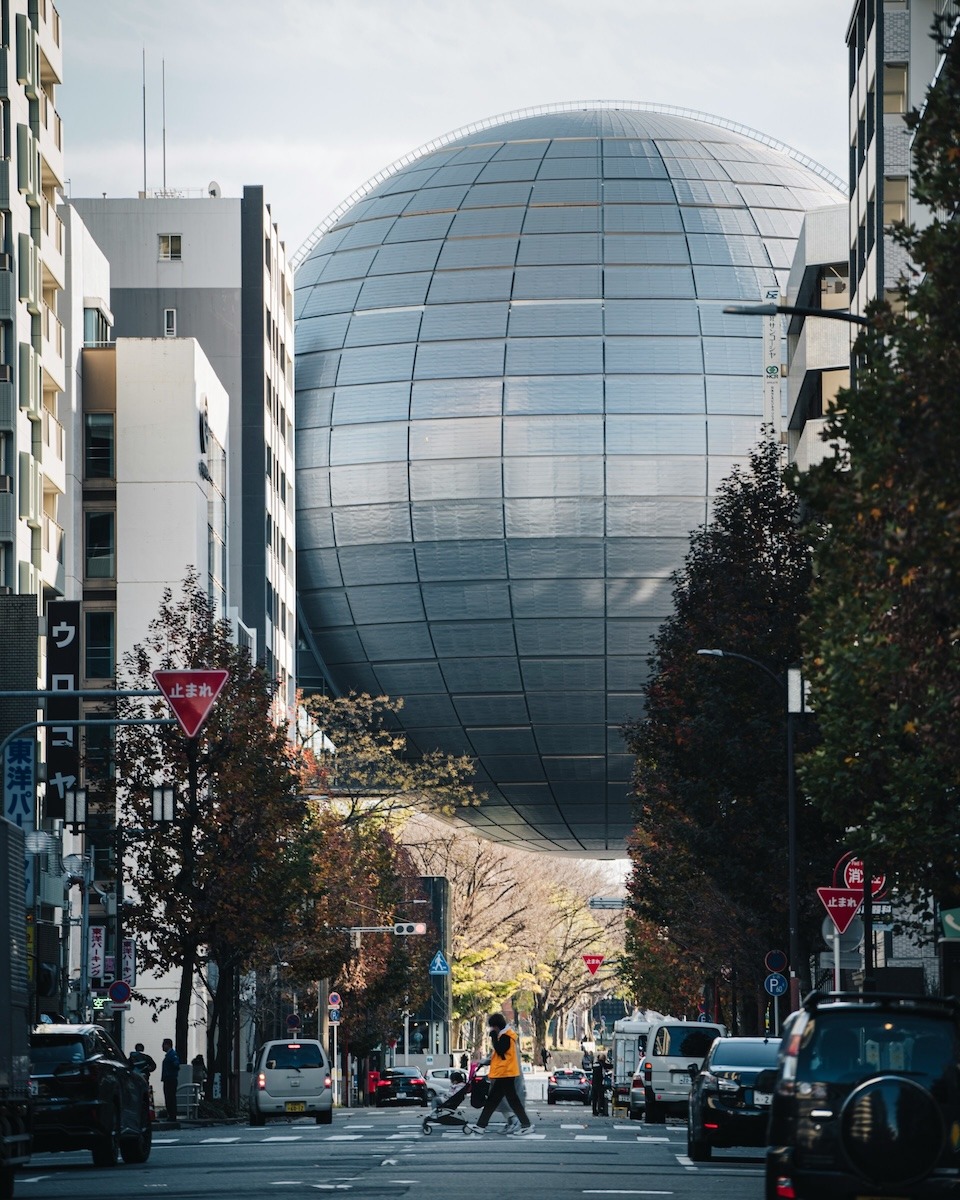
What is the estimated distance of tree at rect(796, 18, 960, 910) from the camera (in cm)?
2003

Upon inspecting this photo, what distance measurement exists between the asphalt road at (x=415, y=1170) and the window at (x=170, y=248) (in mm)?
60523

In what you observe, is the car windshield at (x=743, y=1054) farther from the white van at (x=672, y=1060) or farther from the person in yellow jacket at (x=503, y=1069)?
the white van at (x=672, y=1060)

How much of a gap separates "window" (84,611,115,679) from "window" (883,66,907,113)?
111 feet

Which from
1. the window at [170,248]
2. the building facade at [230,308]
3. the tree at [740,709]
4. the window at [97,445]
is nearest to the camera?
the tree at [740,709]

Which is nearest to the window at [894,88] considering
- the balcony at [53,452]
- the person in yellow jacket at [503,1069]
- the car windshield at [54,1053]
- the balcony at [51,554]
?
the balcony at [53,452]

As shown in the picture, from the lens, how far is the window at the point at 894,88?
55.8m

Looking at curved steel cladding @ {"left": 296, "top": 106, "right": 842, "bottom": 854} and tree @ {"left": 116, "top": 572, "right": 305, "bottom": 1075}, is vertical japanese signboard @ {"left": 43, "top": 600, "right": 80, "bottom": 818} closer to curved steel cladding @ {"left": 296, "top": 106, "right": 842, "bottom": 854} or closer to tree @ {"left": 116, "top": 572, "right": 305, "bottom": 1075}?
tree @ {"left": 116, "top": 572, "right": 305, "bottom": 1075}

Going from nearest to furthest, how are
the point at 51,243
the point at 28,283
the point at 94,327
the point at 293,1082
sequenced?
1. the point at 293,1082
2. the point at 28,283
3. the point at 51,243
4. the point at 94,327

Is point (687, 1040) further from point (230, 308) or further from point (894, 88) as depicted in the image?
point (230, 308)

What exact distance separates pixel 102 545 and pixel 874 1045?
66.5 meters

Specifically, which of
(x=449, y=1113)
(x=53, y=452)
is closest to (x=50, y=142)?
(x=53, y=452)

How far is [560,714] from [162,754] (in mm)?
34118

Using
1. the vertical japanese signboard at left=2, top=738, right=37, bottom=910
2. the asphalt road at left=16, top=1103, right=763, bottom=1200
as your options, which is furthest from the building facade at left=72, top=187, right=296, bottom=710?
the asphalt road at left=16, top=1103, right=763, bottom=1200

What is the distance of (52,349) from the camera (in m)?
70.4
